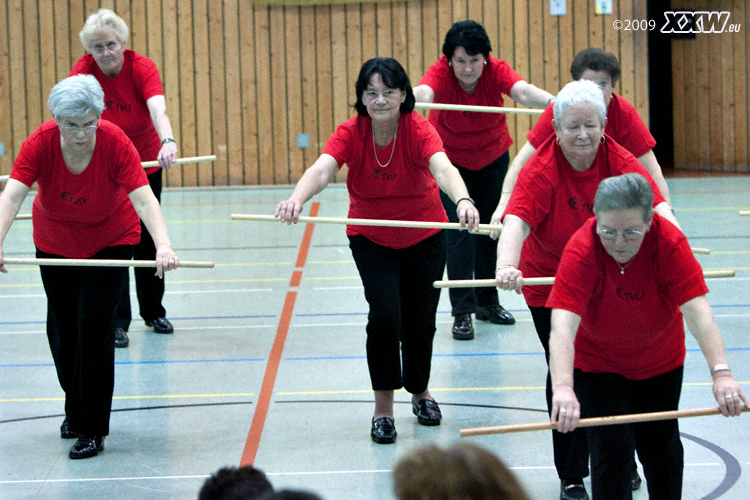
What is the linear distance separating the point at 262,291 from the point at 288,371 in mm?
1931

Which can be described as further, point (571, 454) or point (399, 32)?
point (399, 32)

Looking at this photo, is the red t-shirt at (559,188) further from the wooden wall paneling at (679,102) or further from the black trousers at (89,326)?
the wooden wall paneling at (679,102)

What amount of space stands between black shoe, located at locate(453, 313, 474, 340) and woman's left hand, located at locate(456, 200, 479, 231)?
180cm

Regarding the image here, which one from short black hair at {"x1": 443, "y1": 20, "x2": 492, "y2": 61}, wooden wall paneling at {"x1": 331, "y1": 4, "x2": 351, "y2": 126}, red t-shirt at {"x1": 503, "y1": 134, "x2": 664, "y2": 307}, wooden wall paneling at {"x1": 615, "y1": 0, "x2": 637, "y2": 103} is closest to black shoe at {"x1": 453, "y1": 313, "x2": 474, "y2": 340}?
short black hair at {"x1": 443, "y1": 20, "x2": 492, "y2": 61}

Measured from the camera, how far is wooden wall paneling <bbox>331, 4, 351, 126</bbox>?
12242 mm

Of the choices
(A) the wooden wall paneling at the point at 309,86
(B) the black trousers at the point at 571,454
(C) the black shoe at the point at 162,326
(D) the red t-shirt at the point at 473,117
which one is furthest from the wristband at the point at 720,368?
(A) the wooden wall paneling at the point at 309,86

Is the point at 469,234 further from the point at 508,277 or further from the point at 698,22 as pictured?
the point at 698,22

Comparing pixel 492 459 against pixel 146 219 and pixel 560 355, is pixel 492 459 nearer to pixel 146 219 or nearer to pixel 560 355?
pixel 560 355

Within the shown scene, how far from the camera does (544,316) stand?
144 inches

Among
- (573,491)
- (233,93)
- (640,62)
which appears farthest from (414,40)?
(573,491)

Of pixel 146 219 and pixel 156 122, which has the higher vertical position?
pixel 156 122

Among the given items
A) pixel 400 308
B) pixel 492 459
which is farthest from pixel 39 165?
pixel 492 459

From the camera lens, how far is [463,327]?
5.80 m

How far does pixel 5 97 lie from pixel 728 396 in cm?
1116
